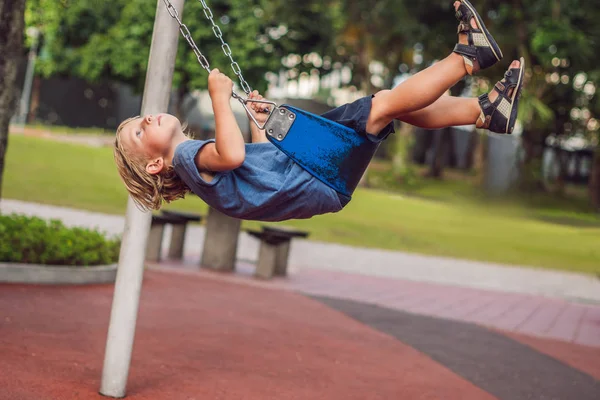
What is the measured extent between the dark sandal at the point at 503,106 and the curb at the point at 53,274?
550 cm

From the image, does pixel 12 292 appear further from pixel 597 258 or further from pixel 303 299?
pixel 597 258

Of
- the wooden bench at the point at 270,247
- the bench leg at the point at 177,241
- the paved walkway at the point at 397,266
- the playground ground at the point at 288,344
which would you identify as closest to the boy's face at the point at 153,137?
the playground ground at the point at 288,344

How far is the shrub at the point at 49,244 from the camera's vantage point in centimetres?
825

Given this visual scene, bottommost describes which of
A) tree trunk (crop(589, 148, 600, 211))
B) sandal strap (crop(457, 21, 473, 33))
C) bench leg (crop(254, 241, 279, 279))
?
bench leg (crop(254, 241, 279, 279))

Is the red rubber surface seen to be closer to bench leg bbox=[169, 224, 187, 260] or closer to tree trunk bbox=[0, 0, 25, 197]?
tree trunk bbox=[0, 0, 25, 197]

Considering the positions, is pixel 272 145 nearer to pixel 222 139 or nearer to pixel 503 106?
pixel 222 139

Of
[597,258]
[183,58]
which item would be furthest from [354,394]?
[183,58]

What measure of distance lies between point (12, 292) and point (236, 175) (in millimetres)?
4421

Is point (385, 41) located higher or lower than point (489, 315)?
higher

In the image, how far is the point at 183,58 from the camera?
33062 mm

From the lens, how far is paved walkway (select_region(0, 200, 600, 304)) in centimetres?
1388

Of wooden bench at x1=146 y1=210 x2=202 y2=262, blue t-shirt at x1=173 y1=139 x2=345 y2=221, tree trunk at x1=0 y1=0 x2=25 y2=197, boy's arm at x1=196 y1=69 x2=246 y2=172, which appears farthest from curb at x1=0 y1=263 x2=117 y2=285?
boy's arm at x1=196 y1=69 x2=246 y2=172

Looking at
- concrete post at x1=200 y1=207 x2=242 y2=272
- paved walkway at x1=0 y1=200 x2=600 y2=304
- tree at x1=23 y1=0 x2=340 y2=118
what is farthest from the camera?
tree at x1=23 y1=0 x2=340 y2=118

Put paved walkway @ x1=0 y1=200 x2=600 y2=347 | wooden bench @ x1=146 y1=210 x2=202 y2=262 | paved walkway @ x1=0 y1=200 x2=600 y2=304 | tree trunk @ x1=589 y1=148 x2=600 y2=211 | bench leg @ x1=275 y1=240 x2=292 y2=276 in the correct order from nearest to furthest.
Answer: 1. paved walkway @ x1=0 y1=200 x2=600 y2=347
2. wooden bench @ x1=146 y1=210 x2=202 y2=262
3. bench leg @ x1=275 y1=240 x2=292 y2=276
4. paved walkway @ x1=0 y1=200 x2=600 y2=304
5. tree trunk @ x1=589 y1=148 x2=600 y2=211
